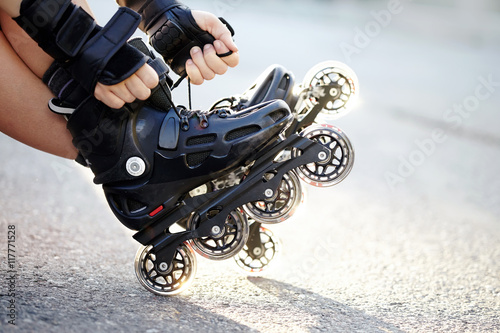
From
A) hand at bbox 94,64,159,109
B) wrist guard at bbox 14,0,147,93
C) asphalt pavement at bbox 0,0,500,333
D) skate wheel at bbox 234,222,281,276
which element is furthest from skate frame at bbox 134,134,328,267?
wrist guard at bbox 14,0,147,93

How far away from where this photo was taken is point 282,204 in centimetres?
196

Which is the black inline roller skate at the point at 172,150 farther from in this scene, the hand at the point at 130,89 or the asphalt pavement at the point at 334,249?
the asphalt pavement at the point at 334,249

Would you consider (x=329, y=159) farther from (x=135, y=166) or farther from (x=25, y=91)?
(x=25, y=91)

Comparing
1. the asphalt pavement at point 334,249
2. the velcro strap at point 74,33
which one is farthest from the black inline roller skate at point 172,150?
the asphalt pavement at point 334,249

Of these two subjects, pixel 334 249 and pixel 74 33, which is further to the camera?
pixel 334 249

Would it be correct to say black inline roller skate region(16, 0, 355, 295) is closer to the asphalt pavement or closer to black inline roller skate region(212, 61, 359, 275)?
black inline roller skate region(212, 61, 359, 275)

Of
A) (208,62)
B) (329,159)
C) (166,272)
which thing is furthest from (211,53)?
(166,272)

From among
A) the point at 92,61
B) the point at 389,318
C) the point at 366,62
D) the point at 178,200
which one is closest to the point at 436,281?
the point at 389,318

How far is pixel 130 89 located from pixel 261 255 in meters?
0.88

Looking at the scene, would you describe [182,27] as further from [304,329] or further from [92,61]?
[304,329]

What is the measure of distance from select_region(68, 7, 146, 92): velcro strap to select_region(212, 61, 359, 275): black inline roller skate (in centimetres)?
51

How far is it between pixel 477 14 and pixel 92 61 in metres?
13.0

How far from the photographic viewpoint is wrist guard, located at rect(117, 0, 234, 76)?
1955 millimetres

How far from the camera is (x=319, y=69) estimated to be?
2133mm
